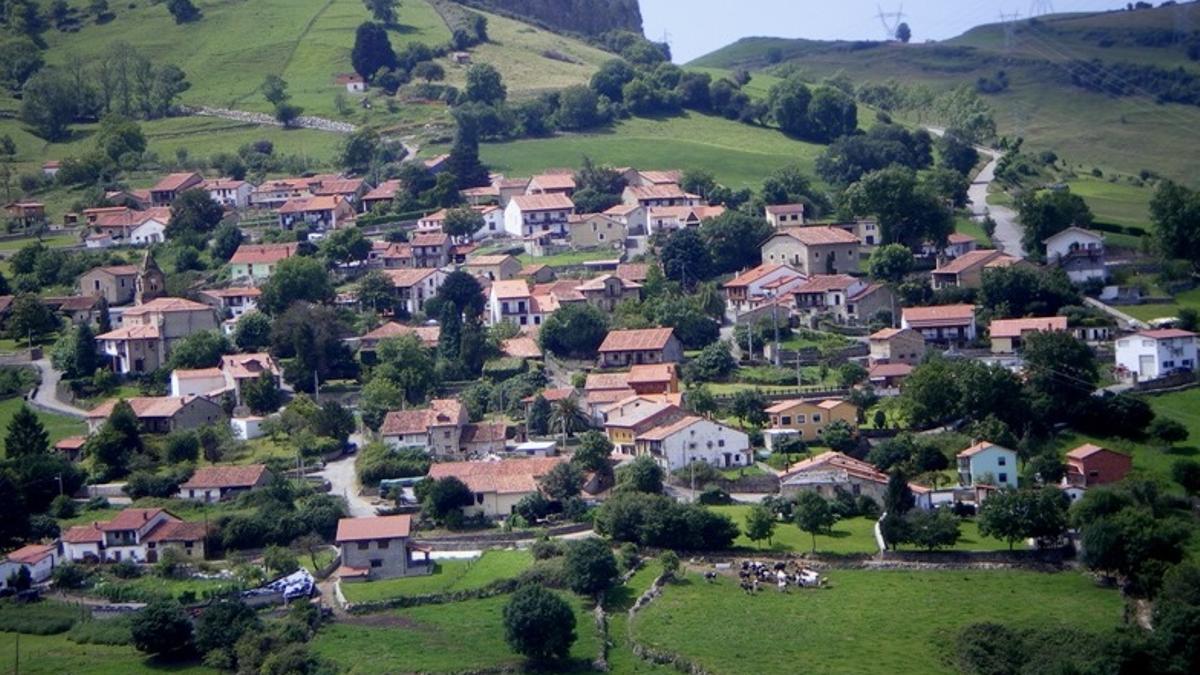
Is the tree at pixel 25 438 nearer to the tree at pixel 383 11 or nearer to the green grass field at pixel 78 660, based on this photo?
the green grass field at pixel 78 660

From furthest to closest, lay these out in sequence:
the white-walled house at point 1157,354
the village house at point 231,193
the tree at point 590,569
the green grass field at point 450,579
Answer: the village house at point 231,193 < the white-walled house at point 1157,354 < the green grass field at point 450,579 < the tree at point 590,569

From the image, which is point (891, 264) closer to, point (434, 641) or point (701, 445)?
point (701, 445)

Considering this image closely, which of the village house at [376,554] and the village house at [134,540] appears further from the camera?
the village house at [134,540]

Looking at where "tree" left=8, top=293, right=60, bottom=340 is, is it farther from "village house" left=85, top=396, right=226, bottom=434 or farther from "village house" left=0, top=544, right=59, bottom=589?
"village house" left=0, top=544, right=59, bottom=589

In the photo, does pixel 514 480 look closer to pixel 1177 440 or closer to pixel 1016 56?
pixel 1177 440

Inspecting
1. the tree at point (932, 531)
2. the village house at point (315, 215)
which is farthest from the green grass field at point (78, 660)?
the village house at point (315, 215)

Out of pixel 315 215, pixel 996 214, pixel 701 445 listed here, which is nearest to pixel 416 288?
pixel 315 215
